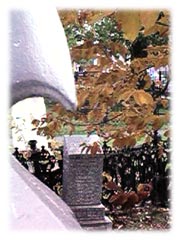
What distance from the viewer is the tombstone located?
8.31 ft

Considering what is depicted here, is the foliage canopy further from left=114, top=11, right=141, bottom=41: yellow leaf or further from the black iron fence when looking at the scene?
the black iron fence

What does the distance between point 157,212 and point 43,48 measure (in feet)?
Answer: 9.37

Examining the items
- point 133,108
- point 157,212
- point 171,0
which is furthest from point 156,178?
point 171,0

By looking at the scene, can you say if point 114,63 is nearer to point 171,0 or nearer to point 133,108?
point 133,108

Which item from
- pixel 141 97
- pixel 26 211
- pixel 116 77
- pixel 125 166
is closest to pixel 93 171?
pixel 125 166

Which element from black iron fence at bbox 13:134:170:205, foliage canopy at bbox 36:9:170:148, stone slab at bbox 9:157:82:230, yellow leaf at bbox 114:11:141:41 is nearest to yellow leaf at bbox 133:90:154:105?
foliage canopy at bbox 36:9:170:148

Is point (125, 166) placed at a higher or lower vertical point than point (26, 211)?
lower

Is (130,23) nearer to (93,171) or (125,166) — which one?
(93,171)

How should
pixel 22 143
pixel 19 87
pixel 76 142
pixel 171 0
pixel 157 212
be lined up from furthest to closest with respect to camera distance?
pixel 22 143 < pixel 157 212 < pixel 76 142 < pixel 171 0 < pixel 19 87

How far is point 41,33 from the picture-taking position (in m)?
0.24

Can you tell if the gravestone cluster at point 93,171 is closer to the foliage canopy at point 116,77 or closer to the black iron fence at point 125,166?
the black iron fence at point 125,166

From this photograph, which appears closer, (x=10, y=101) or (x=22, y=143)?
(x=10, y=101)

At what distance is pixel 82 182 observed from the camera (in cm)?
266

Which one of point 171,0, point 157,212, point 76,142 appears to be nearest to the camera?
point 171,0
